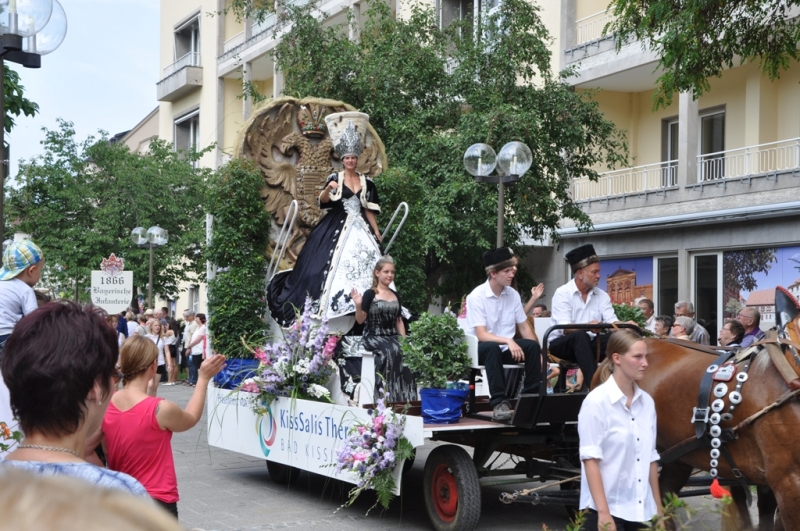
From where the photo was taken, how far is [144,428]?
13.6 ft

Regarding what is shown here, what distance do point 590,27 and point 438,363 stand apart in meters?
17.5

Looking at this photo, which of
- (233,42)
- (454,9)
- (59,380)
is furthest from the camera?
(233,42)

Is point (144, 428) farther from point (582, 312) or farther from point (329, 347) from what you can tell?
point (329, 347)

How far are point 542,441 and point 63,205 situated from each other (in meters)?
25.6

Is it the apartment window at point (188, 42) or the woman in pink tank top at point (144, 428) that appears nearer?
the woman in pink tank top at point (144, 428)

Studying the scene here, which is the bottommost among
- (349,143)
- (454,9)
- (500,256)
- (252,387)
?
(252,387)

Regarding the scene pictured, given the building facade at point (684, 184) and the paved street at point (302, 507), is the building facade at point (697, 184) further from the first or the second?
the paved street at point (302, 507)

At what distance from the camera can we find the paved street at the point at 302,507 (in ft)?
26.3

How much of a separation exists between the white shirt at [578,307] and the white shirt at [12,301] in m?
4.01

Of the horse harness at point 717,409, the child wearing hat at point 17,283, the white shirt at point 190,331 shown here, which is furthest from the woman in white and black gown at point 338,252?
the white shirt at point 190,331

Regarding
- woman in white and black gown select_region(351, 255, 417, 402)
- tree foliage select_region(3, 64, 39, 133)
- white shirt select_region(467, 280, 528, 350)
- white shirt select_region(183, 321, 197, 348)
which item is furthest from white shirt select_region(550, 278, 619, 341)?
white shirt select_region(183, 321, 197, 348)

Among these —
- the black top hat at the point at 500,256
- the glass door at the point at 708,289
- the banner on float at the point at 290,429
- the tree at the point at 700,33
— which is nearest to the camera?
the black top hat at the point at 500,256

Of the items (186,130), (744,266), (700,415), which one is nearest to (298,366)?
(700,415)

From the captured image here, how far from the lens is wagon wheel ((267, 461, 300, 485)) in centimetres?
973
